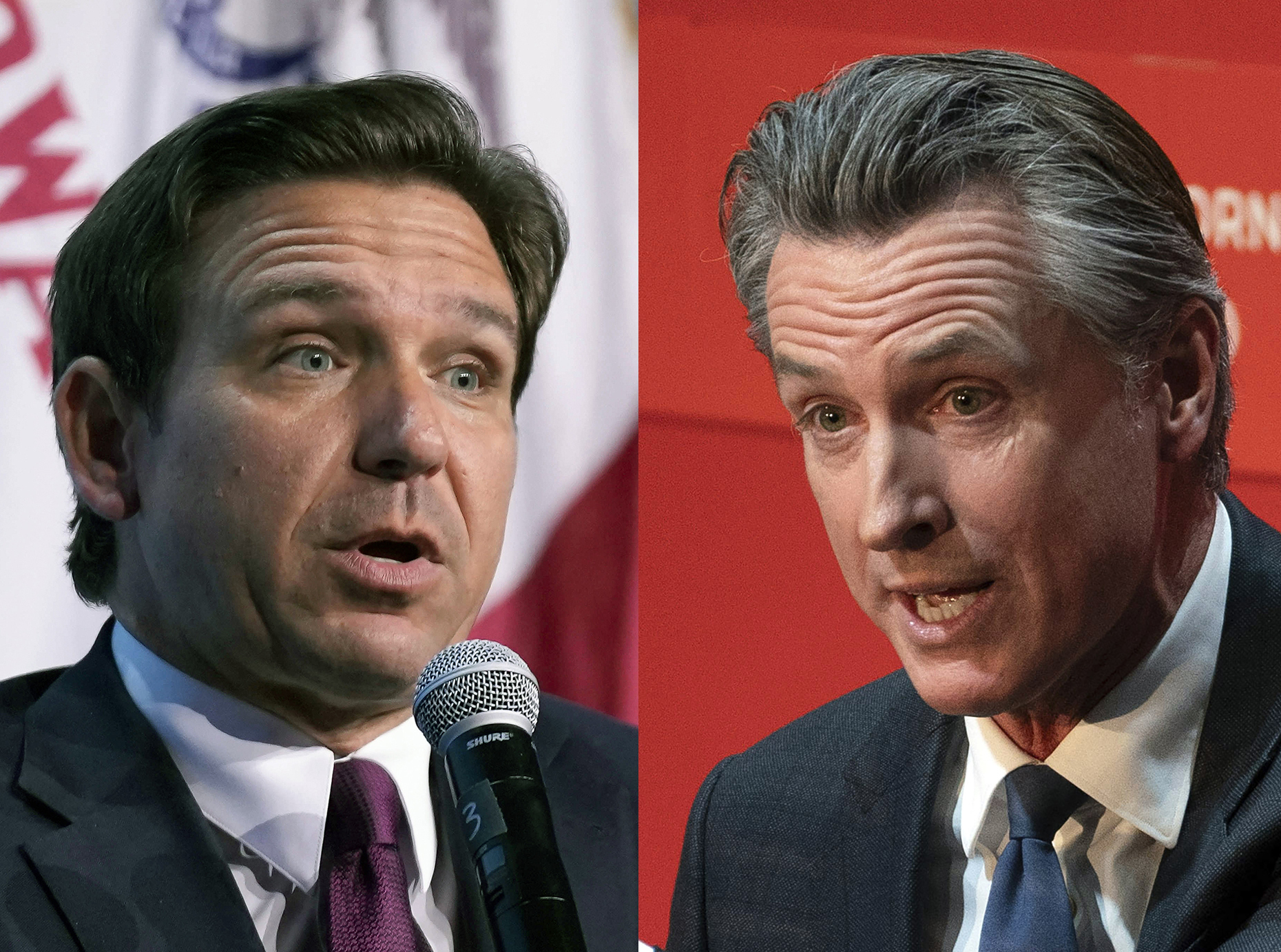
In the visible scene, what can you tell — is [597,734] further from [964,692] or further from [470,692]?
[470,692]

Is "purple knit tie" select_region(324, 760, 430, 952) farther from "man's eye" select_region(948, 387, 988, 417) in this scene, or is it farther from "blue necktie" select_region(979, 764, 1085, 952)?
"man's eye" select_region(948, 387, 988, 417)

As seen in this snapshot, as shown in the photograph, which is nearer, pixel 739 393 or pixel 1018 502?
pixel 1018 502

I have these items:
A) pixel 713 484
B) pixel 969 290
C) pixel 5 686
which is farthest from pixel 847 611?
pixel 5 686

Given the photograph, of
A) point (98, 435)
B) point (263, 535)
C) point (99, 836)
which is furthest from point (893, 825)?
point (98, 435)

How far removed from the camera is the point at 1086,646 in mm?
2285

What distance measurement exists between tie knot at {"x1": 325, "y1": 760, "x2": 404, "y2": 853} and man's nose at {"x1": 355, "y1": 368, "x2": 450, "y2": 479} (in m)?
0.40

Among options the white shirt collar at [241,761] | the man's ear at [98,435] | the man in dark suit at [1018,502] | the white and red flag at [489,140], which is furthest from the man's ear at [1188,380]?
the man's ear at [98,435]

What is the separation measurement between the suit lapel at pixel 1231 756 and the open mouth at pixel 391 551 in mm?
1107

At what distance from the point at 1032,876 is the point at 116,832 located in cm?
124

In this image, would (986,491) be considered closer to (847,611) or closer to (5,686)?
(847,611)

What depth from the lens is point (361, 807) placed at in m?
2.16

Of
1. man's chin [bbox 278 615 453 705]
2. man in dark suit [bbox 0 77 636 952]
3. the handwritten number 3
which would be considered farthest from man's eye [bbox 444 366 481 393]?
the handwritten number 3

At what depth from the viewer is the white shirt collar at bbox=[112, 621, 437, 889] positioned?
2.10 m

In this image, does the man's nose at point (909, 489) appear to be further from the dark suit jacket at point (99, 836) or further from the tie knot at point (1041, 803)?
the dark suit jacket at point (99, 836)
